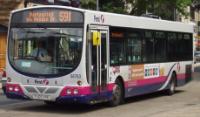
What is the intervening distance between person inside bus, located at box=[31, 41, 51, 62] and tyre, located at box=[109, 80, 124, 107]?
2489 mm

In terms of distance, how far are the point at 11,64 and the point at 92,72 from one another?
223 centimetres

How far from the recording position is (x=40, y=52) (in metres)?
16.3

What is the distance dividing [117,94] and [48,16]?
3200mm

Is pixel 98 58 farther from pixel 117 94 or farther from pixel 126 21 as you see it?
pixel 126 21

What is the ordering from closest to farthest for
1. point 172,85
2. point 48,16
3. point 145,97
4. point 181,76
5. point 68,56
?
1. point 68,56
2. point 48,16
3. point 145,97
4. point 172,85
5. point 181,76

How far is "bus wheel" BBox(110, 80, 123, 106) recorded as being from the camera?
17.8 meters

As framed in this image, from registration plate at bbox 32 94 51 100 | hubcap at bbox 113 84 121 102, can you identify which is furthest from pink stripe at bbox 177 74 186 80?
registration plate at bbox 32 94 51 100

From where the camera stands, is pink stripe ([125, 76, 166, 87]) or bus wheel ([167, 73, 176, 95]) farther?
bus wheel ([167, 73, 176, 95])

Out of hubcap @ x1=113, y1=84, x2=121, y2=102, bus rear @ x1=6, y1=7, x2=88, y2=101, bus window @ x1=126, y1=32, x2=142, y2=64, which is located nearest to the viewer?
bus rear @ x1=6, y1=7, x2=88, y2=101

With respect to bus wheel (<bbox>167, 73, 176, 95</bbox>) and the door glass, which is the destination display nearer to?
the door glass

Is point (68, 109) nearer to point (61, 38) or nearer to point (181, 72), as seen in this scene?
point (61, 38)

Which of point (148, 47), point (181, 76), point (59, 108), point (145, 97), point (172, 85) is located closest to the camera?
point (59, 108)

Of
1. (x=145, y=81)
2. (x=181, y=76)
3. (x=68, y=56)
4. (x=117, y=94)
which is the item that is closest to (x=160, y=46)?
(x=145, y=81)

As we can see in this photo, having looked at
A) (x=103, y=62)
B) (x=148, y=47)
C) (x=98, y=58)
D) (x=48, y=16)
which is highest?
(x=48, y=16)
